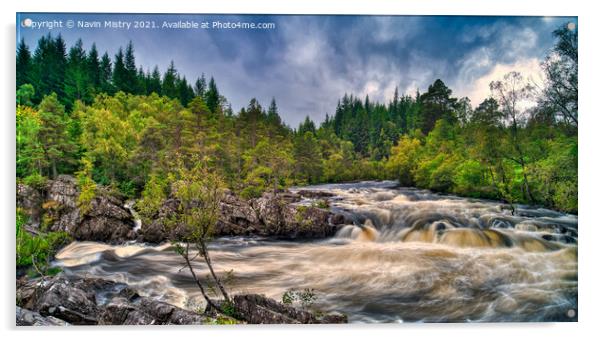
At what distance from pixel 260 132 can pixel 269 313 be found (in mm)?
2243

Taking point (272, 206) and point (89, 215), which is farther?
point (272, 206)

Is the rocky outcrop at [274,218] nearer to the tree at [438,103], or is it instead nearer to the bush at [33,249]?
the tree at [438,103]

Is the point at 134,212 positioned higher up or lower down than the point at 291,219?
higher up

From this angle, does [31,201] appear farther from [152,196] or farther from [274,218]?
[274,218]

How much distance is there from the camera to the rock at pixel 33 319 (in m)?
4.12

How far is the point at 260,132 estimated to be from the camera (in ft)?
15.5

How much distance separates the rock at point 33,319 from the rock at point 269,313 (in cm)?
202

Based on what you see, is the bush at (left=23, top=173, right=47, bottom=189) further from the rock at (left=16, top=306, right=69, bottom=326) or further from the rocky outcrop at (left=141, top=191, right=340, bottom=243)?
the rocky outcrop at (left=141, top=191, right=340, bottom=243)

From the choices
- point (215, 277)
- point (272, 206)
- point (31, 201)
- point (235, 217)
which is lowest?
point (215, 277)

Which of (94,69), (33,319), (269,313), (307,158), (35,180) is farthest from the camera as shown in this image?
(307,158)

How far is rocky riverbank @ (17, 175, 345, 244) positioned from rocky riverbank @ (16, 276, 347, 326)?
1.98 ft

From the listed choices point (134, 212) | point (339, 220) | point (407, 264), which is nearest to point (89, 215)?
point (134, 212)

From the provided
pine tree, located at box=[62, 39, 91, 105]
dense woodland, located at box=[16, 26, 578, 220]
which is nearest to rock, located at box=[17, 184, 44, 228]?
dense woodland, located at box=[16, 26, 578, 220]
